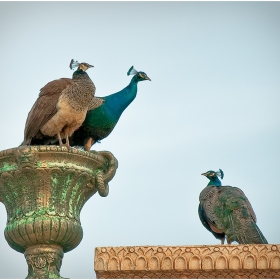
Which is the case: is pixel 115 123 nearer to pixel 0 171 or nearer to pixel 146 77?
pixel 146 77

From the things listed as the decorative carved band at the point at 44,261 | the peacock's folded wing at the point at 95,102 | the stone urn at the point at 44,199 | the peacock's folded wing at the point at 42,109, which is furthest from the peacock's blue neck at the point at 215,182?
the decorative carved band at the point at 44,261

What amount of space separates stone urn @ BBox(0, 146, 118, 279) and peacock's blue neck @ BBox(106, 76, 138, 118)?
5.50 ft

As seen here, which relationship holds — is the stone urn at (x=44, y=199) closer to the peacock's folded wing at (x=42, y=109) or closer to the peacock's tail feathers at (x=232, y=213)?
the peacock's folded wing at (x=42, y=109)

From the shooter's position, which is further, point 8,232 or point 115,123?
point 115,123

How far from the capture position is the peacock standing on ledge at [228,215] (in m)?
11.2

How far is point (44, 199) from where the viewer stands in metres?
9.75

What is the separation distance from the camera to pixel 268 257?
30.3ft

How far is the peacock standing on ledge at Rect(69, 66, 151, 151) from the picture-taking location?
37.1 feet

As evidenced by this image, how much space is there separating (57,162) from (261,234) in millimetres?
2309

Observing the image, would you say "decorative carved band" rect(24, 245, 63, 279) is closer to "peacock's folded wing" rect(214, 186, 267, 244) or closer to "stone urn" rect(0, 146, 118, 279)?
"stone urn" rect(0, 146, 118, 279)

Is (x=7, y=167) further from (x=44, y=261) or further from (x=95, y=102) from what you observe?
(x=95, y=102)

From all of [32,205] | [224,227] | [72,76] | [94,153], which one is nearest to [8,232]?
[32,205]

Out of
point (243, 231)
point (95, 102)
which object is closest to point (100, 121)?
point (95, 102)

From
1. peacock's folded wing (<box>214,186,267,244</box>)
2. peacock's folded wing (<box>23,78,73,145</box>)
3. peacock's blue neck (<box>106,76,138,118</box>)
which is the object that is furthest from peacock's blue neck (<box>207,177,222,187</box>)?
peacock's folded wing (<box>23,78,73,145</box>)
